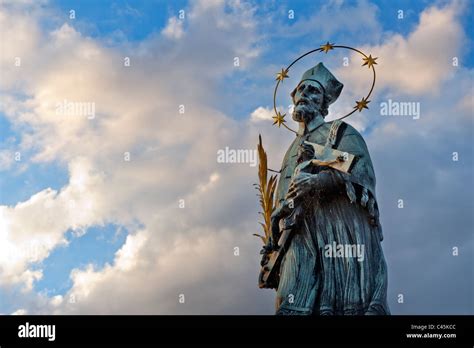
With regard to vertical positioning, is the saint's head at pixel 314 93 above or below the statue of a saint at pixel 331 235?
above

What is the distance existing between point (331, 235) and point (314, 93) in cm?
314

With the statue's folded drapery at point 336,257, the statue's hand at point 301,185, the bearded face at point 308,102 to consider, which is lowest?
the statue's folded drapery at point 336,257

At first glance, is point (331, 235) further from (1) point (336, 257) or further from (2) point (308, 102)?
(2) point (308, 102)

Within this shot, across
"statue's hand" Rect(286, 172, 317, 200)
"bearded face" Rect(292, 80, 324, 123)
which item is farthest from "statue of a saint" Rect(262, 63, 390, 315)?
"bearded face" Rect(292, 80, 324, 123)

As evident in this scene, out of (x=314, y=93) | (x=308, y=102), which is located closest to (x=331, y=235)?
(x=308, y=102)

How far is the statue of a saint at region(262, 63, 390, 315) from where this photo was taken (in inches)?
686

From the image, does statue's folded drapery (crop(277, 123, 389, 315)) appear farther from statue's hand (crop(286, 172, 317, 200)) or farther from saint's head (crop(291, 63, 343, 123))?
saint's head (crop(291, 63, 343, 123))

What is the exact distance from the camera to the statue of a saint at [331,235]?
17.4 meters

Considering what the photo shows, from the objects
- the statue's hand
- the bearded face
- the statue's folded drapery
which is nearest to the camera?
the statue's folded drapery

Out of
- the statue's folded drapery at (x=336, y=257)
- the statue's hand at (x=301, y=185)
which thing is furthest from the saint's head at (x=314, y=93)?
the statue's hand at (x=301, y=185)

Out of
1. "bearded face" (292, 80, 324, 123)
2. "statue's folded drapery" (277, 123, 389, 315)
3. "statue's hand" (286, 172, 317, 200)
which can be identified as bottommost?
"statue's folded drapery" (277, 123, 389, 315)

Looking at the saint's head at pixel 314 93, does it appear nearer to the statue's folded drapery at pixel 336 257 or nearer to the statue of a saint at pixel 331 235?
the statue of a saint at pixel 331 235
